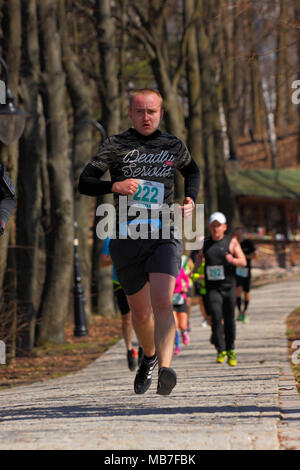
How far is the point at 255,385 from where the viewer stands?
8.75 m

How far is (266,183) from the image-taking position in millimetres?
46562

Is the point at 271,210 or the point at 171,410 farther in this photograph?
the point at 271,210

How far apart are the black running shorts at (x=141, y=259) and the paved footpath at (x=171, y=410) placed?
0.99 meters

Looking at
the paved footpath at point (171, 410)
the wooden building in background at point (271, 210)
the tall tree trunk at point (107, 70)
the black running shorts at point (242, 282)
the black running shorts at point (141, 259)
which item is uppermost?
the tall tree trunk at point (107, 70)

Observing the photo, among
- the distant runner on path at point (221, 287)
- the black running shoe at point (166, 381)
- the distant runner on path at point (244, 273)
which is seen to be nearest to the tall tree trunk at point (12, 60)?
the distant runner on path at point (221, 287)

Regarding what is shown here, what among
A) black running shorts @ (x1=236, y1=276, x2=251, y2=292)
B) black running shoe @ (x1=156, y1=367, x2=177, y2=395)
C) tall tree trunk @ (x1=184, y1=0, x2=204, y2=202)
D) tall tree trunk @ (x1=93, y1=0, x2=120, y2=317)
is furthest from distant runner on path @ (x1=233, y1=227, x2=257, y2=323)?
black running shoe @ (x1=156, y1=367, x2=177, y2=395)

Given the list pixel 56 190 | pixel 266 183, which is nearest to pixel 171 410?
pixel 56 190

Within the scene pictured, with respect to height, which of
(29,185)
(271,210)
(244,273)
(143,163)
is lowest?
(271,210)

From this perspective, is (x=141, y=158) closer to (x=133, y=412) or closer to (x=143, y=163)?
(x=143, y=163)

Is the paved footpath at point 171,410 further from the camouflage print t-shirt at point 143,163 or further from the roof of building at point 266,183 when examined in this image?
the roof of building at point 266,183

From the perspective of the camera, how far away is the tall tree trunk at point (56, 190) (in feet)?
57.3

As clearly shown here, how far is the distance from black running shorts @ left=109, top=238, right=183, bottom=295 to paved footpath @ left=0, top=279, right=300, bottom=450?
0.99m

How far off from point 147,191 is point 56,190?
36.5 ft
